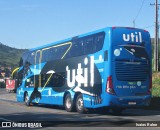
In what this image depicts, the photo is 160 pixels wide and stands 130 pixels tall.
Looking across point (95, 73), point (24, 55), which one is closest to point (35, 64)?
point (24, 55)

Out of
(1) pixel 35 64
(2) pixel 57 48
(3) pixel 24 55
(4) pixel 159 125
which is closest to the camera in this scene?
(4) pixel 159 125

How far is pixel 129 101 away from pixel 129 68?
4.85ft

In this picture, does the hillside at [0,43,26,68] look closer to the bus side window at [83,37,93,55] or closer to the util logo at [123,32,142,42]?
the bus side window at [83,37,93,55]

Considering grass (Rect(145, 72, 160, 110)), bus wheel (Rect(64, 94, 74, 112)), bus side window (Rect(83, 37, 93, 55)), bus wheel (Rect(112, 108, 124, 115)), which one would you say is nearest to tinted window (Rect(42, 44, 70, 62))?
bus side window (Rect(83, 37, 93, 55))

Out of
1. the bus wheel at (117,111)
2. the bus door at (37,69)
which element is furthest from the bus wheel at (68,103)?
the bus door at (37,69)

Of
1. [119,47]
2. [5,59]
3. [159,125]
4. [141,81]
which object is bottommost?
[159,125]

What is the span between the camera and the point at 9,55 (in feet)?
596

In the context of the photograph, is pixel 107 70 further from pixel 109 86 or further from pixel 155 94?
pixel 155 94

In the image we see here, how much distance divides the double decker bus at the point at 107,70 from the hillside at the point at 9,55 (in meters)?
134

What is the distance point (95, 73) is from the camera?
1936cm

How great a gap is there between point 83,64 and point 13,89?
127 ft

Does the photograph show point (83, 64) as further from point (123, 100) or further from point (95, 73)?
point (123, 100)

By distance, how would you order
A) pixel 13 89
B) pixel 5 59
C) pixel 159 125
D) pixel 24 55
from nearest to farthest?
pixel 159 125
pixel 24 55
pixel 13 89
pixel 5 59

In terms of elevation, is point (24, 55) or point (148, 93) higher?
point (24, 55)
